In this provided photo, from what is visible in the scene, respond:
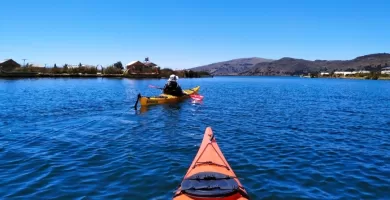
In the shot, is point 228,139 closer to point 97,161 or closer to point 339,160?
point 339,160

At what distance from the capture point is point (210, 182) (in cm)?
780

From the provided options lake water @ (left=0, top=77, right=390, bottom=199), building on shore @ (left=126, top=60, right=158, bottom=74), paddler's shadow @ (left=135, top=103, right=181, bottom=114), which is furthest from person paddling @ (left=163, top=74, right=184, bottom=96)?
building on shore @ (left=126, top=60, right=158, bottom=74)

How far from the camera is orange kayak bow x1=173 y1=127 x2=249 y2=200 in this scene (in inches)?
285

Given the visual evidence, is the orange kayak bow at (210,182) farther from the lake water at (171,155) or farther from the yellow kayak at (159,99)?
the yellow kayak at (159,99)

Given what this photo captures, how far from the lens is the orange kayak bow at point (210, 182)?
723 centimetres

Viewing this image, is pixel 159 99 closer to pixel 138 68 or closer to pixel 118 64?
pixel 138 68

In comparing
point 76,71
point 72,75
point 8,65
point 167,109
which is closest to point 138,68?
point 76,71

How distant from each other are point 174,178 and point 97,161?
13.3ft

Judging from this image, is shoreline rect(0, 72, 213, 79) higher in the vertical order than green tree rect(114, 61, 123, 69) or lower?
lower

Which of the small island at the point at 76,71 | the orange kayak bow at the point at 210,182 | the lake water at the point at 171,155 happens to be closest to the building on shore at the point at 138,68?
the small island at the point at 76,71

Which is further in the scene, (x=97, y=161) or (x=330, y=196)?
(x=97, y=161)

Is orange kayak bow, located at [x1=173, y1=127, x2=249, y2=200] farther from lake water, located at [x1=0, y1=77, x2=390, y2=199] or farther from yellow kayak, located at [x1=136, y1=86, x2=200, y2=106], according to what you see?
yellow kayak, located at [x1=136, y1=86, x2=200, y2=106]

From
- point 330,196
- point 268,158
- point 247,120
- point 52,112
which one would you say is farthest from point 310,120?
point 52,112

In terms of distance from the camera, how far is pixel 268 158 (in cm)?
1393
